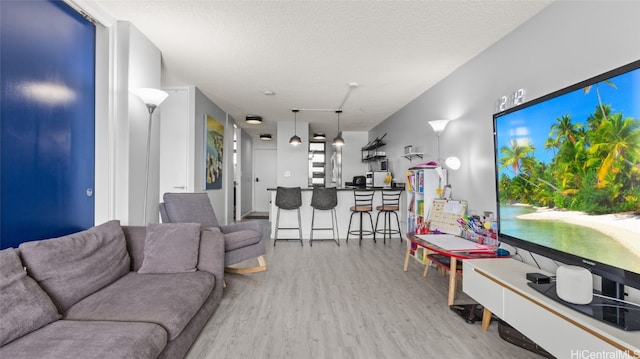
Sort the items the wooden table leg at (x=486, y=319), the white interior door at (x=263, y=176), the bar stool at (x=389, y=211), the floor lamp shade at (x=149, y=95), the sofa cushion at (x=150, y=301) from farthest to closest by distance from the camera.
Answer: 1. the white interior door at (x=263, y=176)
2. the bar stool at (x=389, y=211)
3. the floor lamp shade at (x=149, y=95)
4. the wooden table leg at (x=486, y=319)
5. the sofa cushion at (x=150, y=301)

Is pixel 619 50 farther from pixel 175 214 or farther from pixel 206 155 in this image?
pixel 206 155

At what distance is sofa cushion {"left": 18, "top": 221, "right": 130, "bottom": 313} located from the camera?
5.17 feet

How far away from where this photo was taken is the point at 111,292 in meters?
1.81

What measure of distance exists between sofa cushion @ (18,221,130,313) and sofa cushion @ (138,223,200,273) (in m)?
0.17

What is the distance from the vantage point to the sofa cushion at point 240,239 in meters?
3.11

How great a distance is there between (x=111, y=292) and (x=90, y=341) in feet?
2.01

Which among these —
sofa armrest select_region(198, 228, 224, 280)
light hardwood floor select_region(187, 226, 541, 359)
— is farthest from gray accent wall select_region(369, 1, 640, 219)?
sofa armrest select_region(198, 228, 224, 280)

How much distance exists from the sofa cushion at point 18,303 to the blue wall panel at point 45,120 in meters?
0.49

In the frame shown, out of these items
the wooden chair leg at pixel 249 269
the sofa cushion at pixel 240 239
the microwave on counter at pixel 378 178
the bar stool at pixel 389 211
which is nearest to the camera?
the sofa cushion at pixel 240 239

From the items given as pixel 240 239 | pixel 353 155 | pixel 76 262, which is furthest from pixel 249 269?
pixel 353 155

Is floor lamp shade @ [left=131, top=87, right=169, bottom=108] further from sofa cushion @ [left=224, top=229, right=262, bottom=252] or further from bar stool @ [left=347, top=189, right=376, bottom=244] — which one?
bar stool @ [left=347, top=189, right=376, bottom=244]

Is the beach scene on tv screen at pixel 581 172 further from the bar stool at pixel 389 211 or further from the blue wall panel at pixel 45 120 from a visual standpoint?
the blue wall panel at pixel 45 120

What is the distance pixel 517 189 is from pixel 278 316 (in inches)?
80.9

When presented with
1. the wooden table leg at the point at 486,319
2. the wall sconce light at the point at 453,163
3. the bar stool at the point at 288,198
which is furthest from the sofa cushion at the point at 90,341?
the bar stool at the point at 288,198
